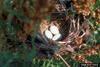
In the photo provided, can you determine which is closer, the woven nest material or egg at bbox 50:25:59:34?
the woven nest material

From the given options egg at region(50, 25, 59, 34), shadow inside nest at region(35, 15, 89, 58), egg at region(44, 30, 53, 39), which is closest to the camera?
shadow inside nest at region(35, 15, 89, 58)

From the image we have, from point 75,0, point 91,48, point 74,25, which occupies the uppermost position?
point 75,0

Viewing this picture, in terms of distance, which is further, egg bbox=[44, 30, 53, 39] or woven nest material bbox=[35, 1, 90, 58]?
egg bbox=[44, 30, 53, 39]

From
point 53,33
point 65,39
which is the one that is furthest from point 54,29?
point 65,39

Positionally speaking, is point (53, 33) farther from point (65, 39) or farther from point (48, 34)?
point (65, 39)

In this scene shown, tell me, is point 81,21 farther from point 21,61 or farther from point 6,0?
point 6,0

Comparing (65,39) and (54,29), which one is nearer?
(65,39)

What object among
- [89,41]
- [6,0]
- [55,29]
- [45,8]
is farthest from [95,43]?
[45,8]

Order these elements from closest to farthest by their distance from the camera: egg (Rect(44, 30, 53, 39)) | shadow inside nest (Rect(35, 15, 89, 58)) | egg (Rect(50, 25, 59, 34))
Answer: shadow inside nest (Rect(35, 15, 89, 58)) < egg (Rect(44, 30, 53, 39)) < egg (Rect(50, 25, 59, 34))
